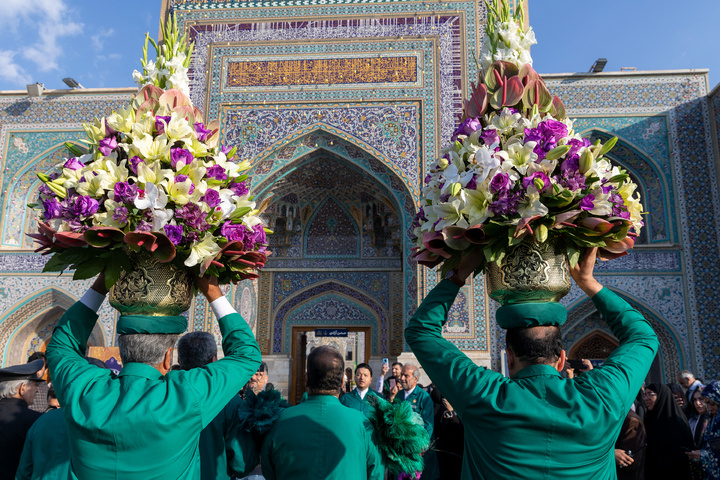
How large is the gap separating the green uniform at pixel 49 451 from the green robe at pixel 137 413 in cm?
56

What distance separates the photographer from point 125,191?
66.8 inches

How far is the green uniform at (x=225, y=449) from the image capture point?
2125mm

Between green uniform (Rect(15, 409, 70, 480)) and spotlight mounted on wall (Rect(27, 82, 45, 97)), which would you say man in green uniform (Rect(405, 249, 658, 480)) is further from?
spotlight mounted on wall (Rect(27, 82, 45, 97))

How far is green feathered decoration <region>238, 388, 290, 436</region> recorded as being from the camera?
2105mm

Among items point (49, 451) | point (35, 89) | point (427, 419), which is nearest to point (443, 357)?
point (49, 451)

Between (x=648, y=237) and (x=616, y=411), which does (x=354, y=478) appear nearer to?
(x=616, y=411)

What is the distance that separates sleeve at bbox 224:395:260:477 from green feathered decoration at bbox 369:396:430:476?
47cm

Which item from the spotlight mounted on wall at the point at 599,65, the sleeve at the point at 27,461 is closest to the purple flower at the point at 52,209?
the sleeve at the point at 27,461

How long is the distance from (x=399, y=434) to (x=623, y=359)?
0.86m

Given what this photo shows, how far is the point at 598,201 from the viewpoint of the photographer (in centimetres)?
163

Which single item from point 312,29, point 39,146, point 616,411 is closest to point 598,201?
point 616,411

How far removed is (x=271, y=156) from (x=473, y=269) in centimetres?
865

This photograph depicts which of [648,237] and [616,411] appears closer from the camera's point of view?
[616,411]

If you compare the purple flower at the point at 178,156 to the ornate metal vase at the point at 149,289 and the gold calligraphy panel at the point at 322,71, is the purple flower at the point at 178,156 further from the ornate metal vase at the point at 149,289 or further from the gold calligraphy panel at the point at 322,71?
the gold calligraphy panel at the point at 322,71
